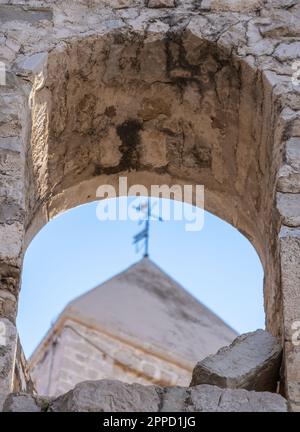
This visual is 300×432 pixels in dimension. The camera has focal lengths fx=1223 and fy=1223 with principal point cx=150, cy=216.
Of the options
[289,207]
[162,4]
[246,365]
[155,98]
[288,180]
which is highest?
[162,4]

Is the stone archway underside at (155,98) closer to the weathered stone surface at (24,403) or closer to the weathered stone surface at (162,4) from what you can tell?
the weathered stone surface at (162,4)

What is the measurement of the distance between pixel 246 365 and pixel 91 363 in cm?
1332

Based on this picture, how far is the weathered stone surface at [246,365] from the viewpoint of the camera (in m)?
4.51

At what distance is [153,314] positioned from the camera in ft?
66.7

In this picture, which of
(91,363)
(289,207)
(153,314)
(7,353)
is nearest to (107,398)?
(7,353)

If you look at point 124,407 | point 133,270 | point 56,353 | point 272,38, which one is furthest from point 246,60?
point 133,270

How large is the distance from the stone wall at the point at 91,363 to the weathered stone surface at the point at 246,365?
11846 millimetres

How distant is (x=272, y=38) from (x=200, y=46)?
34 cm

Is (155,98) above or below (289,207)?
above

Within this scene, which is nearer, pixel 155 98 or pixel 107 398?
pixel 107 398

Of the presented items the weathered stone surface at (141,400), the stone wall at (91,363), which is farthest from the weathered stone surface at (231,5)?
the stone wall at (91,363)

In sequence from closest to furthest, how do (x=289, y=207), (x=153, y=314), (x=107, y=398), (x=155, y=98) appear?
1. (x=107, y=398)
2. (x=289, y=207)
3. (x=155, y=98)
4. (x=153, y=314)

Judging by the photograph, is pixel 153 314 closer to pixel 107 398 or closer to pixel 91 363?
pixel 91 363

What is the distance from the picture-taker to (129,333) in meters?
19.0
